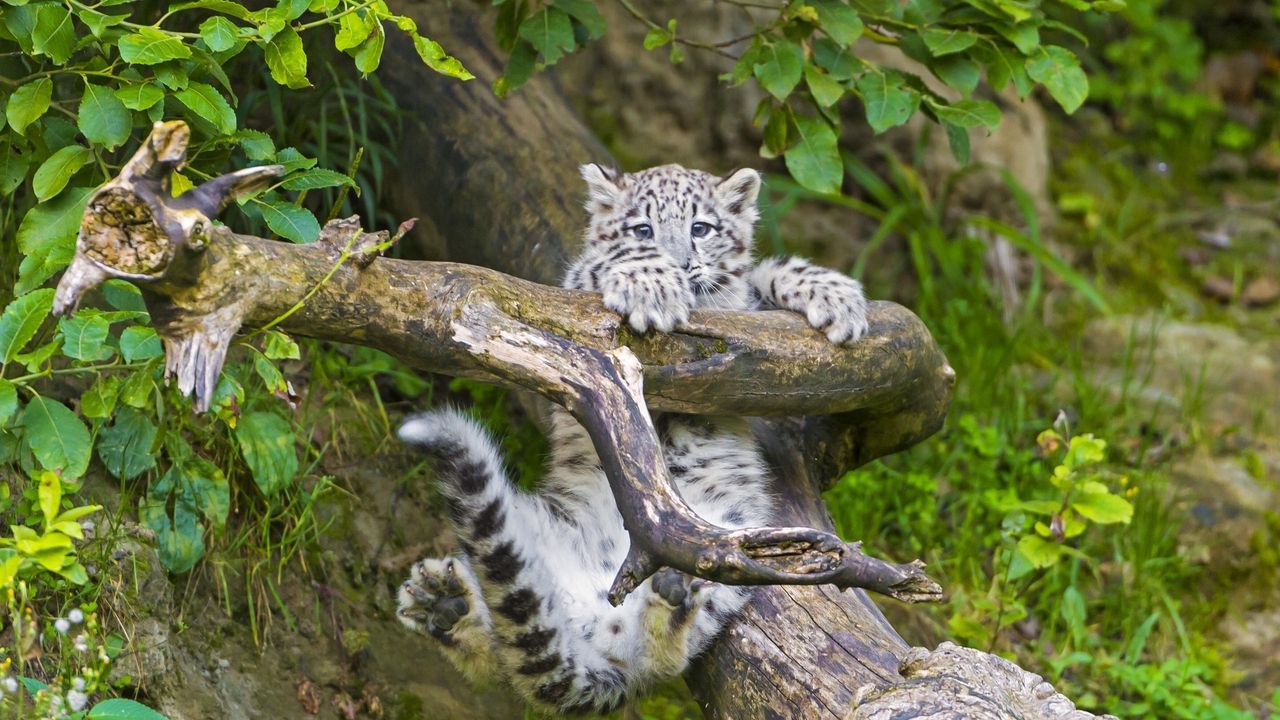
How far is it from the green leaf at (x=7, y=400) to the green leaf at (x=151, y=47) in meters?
0.84

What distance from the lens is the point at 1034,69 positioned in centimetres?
404

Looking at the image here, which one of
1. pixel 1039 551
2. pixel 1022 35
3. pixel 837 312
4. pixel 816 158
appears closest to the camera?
pixel 837 312

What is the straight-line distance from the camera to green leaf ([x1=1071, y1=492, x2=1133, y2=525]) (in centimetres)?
436

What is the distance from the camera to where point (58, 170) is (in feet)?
10.8

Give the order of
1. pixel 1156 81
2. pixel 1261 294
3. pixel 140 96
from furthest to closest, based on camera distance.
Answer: pixel 1156 81, pixel 1261 294, pixel 140 96

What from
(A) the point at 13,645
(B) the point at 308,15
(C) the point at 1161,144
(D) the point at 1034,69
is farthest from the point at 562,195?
(C) the point at 1161,144

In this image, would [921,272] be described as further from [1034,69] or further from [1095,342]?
[1034,69]

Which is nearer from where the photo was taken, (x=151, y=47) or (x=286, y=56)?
(x=151, y=47)

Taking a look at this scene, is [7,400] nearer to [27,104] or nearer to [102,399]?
[102,399]

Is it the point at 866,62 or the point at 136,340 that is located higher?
the point at 866,62

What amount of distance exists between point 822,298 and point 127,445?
2161 millimetres

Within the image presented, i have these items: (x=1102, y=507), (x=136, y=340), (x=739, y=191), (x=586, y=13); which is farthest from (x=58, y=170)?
(x=1102, y=507)

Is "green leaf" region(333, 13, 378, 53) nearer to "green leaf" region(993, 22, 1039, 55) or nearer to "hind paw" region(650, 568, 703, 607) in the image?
"hind paw" region(650, 568, 703, 607)

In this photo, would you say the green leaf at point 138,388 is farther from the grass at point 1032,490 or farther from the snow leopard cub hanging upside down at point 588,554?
the grass at point 1032,490
